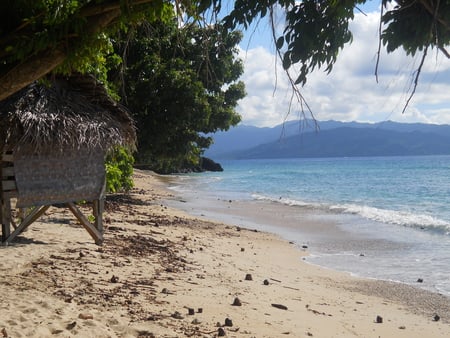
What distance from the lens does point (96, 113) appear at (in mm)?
8453

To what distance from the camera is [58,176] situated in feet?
26.9

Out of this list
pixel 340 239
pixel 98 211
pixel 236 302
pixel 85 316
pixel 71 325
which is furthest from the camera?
pixel 340 239

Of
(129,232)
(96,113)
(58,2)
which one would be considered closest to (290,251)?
(129,232)

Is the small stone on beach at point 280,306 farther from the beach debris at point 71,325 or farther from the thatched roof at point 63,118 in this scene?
the thatched roof at point 63,118

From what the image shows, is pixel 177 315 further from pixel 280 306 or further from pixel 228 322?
pixel 280 306

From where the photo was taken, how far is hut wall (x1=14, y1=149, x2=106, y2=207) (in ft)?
25.8

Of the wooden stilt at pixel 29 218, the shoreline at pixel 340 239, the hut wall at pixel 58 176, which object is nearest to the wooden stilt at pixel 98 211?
the hut wall at pixel 58 176

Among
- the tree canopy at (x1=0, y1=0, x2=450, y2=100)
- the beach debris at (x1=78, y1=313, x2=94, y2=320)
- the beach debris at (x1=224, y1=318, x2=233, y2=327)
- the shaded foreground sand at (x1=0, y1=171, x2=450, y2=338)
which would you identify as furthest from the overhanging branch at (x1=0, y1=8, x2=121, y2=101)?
the beach debris at (x1=224, y1=318, x2=233, y2=327)

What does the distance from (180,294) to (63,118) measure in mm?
3344

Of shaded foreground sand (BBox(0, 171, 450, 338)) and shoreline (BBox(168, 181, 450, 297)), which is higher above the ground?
shaded foreground sand (BBox(0, 171, 450, 338))

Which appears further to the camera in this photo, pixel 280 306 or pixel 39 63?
pixel 280 306

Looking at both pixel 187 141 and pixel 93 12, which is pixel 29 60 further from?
pixel 187 141

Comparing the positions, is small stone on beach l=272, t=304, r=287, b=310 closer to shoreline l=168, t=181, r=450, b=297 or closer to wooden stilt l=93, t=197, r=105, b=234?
shoreline l=168, t=181, r=450, b=297

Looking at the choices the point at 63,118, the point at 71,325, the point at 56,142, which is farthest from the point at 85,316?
the point at 63,118
